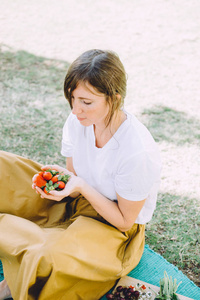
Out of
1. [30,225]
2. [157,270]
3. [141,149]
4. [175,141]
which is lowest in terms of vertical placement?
[157,270]

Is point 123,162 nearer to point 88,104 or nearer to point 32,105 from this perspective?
point 88,104

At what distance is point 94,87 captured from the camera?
1.83 metres

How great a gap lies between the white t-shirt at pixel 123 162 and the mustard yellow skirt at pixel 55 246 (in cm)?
21

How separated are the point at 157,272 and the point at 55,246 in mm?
945

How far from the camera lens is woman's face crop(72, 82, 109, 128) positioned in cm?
184

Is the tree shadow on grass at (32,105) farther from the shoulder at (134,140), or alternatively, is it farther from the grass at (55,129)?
the shoulder at (134,140)

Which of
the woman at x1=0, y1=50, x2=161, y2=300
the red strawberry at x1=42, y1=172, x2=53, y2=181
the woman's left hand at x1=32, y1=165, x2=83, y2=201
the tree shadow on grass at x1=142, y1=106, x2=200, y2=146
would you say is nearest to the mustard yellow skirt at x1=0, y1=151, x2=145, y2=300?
the woman at x1=0, y1=50, x2=161, y2=300

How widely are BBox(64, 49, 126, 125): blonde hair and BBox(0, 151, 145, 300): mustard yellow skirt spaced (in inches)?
29.6

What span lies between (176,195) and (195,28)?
5261 millimetres

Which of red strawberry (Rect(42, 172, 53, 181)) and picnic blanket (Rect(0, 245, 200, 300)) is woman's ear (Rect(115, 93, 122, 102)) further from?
picnic blanket (Rect(0, 245, 200, 300))

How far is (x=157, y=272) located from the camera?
2.45 metres

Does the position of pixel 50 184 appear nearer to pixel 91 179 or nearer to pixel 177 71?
pixel 91 179

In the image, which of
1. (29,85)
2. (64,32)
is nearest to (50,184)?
(29,85)

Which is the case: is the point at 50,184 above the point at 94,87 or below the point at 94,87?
below
